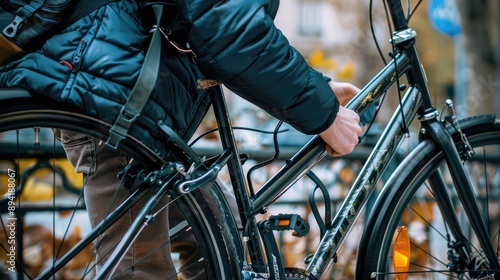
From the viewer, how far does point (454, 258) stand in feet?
8.94

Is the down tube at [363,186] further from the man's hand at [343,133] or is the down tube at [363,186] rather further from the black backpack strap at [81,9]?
the black backpack strap at [81,9]

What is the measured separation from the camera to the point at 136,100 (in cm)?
193

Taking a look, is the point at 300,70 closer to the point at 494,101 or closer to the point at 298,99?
the point at 298,99

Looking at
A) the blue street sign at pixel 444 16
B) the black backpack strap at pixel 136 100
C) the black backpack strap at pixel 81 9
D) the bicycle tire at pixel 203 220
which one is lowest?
the bicycle tire at pixel 203 220

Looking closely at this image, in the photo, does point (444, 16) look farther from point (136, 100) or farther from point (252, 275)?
point (136, 100)

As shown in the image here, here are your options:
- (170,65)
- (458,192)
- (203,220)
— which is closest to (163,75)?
(170,65)

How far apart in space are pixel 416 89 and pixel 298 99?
0.76m

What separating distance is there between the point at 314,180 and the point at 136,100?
74 cm

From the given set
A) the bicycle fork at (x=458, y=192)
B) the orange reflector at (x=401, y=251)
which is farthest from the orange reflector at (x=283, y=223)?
the bicycle fork at (x=458, y=192)

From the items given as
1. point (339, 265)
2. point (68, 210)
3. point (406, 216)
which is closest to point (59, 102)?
point (68, 210)

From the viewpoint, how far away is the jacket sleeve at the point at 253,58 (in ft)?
6.27

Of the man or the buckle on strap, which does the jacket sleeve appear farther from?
the buckle on strap

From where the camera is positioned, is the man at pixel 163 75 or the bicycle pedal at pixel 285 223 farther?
the bicycle pedal at pixel 285 223

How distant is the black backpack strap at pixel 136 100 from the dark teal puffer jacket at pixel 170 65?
0.02 m
